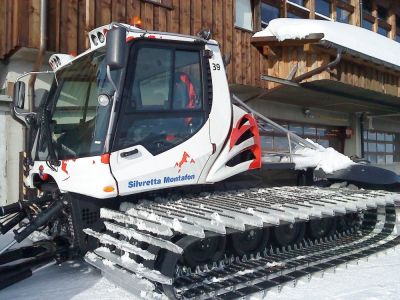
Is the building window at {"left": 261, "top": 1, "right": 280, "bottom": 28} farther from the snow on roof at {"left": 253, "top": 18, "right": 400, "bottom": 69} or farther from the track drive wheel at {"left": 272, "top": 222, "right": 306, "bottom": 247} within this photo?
the track drive wheel at {"left": 272, "top": 222, "right": 306, "bottom": 247}

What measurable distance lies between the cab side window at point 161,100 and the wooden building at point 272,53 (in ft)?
11.0

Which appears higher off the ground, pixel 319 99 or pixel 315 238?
pixel 319 99

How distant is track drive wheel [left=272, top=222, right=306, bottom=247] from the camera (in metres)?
5.26

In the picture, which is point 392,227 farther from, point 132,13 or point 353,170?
point 132,13

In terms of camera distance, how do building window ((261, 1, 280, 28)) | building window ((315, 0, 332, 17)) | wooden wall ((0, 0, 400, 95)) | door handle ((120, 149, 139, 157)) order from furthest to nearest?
building window ((315, 0, 332, 17)), building window ((261, 1, 280, 28)), wooden wall ((0, 0, 400, 95)), door handle ((120, 149, 139, 157))

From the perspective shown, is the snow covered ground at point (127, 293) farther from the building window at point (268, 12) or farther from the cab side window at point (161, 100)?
the building window at point (268, 12)

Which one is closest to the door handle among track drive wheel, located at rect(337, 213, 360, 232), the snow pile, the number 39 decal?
the number 39 decal

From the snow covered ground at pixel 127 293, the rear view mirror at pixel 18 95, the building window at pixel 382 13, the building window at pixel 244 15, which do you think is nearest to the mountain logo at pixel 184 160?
the snow covered ground at pixel 127 293

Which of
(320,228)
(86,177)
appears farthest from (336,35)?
(86,177)

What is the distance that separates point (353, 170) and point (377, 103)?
8158 mm

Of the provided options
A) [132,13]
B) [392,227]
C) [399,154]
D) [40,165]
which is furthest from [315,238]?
[399,154]

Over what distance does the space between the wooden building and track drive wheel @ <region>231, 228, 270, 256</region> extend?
304cm

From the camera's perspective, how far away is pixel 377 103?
13.9 m

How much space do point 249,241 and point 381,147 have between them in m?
14.3
